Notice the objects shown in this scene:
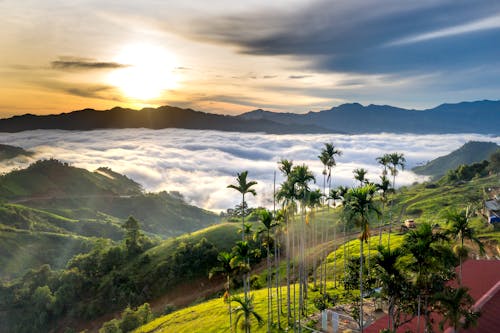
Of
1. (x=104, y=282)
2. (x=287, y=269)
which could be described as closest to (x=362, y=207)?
(x=287, y=269)

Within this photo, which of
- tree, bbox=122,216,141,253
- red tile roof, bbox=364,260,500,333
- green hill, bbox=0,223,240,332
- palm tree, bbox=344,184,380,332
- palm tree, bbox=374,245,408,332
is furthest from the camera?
tree, bbox=122,216,141,253

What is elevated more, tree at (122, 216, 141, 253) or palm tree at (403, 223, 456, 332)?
palm tree at (403, 223, 456, 332)

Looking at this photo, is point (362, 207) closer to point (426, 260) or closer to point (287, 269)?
point (426, 260)

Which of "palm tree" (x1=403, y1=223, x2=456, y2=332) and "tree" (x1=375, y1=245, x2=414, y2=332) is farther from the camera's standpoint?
"tree" (x1=375, y1=245, x2=414, y2=332)

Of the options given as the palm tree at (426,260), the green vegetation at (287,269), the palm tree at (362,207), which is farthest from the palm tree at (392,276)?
the palm tree at (362,207)

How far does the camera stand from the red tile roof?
53.3 m

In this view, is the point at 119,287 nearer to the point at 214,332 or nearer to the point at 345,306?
the point at 214,332

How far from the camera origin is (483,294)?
211 ft

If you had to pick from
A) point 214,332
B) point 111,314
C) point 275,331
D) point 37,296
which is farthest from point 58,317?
point 275,331

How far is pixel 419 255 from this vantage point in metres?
42.7

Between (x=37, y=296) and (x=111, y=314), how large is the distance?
35065mm

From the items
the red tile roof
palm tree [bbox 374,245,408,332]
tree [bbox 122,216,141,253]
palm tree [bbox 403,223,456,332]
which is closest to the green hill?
tree [bbox 122,216,141,253]

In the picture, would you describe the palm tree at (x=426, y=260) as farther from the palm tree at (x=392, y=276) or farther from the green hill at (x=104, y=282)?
the green hill at (x=104, y=282)

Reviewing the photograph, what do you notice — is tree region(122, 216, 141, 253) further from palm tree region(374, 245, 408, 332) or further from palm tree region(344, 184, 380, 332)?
palm tree region(374, 245, 408, 332)
